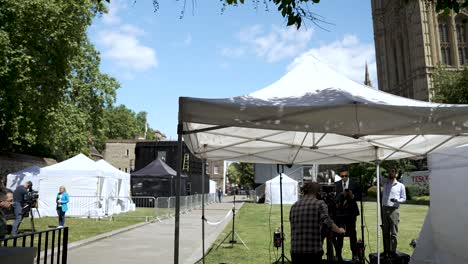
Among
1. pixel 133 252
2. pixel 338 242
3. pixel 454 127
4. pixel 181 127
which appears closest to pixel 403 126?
pixel 454 127

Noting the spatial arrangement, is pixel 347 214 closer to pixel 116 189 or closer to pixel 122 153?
pixel 116 189

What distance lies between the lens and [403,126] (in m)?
5.13

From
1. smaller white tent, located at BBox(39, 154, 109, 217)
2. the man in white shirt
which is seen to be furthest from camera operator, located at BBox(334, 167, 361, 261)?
smaller white tent, located at BBox(39, 154, 109, 217)

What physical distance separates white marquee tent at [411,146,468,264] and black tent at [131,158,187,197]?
19.3 metres

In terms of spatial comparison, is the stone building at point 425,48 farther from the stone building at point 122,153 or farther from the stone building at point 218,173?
the stone building at point 122,153

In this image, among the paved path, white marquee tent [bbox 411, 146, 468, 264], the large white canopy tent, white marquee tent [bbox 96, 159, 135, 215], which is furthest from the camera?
white marquee tent [bbox 96, 159, 135, 215]

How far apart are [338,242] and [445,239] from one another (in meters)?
2.06

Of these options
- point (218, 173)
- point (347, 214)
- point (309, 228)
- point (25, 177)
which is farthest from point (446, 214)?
point (218, 173)

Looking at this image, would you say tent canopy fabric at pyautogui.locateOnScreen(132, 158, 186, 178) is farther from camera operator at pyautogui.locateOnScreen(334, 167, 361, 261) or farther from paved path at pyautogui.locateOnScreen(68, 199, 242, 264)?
camera operator at pyautogui.locateOnScreen(334, 167, 361, 261)

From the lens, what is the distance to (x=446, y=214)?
793 cm

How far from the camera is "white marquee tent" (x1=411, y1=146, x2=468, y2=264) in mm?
7363

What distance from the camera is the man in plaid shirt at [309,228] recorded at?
4969 millimetres

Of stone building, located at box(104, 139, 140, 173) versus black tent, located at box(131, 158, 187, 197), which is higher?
stone building, located at box(104, 139, 140, 173)

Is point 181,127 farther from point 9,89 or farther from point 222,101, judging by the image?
point 9,89
